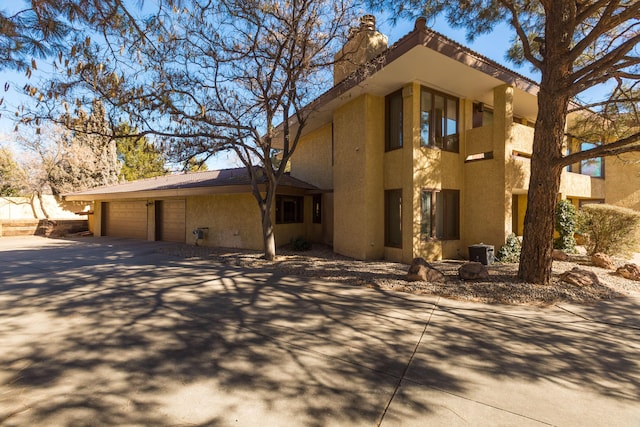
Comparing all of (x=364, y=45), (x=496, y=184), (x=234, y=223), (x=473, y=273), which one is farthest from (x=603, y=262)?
(x=234, y=223)

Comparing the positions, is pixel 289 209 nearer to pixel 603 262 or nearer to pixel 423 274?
pixel 423 274

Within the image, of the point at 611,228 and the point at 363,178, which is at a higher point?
the point at 363,178

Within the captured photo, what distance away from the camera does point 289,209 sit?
14.5 meters

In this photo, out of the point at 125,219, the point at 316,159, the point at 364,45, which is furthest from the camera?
the point at 125,219

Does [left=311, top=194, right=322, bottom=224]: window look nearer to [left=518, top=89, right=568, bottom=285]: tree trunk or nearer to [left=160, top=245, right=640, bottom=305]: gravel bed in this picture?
[left=160, top=245, right=640, bottom=305]: gravel bed

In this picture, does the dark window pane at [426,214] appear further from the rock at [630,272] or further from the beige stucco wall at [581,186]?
the beige stucco wall at [581,186]

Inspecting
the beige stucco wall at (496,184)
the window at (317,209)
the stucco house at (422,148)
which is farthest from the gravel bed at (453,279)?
the window at (317,209)

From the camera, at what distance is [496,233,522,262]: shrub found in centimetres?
1002

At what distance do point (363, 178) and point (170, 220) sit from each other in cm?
1136

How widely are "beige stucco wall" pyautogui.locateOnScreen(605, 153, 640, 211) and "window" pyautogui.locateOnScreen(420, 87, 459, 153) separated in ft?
38.9

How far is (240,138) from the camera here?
384 inches

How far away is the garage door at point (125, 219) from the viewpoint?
57.9 ft

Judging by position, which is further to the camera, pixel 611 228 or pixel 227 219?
pixel 227 219

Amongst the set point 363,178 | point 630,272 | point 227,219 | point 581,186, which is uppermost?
point 581,186
